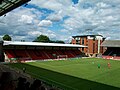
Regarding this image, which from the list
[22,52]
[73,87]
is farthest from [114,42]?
[73,87]

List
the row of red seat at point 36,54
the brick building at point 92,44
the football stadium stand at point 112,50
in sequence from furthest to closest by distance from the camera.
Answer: the brick building at point 92,44 < the football stadium stand at point 112,50 < the row of red seat at point 36,54

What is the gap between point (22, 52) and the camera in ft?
148

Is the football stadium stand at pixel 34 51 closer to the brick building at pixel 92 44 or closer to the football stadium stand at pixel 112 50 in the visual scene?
the football stadium stand at pixel 112 50

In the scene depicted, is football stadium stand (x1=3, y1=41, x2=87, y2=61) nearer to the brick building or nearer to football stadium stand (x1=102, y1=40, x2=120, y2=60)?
football stadium stand (x1=102, y1=40, x2=120, y2=60)

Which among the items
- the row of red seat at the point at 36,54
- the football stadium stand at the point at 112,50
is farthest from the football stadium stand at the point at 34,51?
the football stadium stand at the point at 112,50

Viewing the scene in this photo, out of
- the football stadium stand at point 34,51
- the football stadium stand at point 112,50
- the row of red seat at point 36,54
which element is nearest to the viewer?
the football stadium stand at point 34,51

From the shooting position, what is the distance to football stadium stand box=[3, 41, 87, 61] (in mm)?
42500

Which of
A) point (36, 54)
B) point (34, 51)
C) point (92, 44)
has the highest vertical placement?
point (92, 44)

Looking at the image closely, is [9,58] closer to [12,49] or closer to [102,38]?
[12,49]

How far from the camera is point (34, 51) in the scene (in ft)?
158

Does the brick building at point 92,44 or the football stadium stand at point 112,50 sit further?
the brick building at point 92,44

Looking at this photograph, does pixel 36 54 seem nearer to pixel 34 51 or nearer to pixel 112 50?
pixel 34 51

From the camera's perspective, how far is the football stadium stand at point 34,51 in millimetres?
42500

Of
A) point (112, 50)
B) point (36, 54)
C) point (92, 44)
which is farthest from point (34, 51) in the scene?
point (112, 50)
